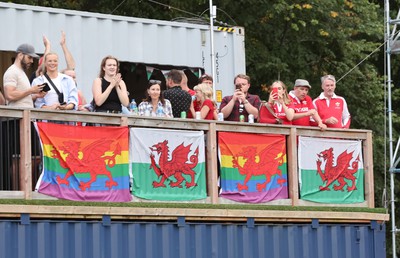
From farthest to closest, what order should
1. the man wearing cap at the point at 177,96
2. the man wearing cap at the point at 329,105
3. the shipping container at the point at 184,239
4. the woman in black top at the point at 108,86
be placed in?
the man wearing cap at the point at 329,105, the man wearing cap at the point at 177,96, the woman in black top at the point at 108,86, the shipping container at the point at 184,239

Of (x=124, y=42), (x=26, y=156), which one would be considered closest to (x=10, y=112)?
(x=26, y=156)

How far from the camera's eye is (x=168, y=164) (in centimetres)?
1714

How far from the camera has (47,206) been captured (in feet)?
51.2

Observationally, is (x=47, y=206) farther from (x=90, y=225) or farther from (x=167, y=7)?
(x=167, y=7)

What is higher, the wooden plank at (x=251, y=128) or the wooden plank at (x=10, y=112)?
the wooden plank at (x=10, y=112)

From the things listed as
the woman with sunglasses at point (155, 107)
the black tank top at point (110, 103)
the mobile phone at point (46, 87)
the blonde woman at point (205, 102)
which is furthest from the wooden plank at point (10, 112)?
the blonde woman at point (205, 102)

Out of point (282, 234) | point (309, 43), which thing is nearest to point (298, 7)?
point (309, 43)

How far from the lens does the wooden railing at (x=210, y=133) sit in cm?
1566

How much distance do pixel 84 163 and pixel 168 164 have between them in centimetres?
130

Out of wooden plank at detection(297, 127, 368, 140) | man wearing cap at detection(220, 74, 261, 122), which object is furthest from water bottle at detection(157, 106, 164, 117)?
wooden plank at detection(297, 127, 368, 140)

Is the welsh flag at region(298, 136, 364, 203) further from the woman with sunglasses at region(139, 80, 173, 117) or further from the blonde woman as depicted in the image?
the woman with sunglasses at region(139, 80, 173, 117)

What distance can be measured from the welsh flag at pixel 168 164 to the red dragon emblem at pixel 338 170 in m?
2.12

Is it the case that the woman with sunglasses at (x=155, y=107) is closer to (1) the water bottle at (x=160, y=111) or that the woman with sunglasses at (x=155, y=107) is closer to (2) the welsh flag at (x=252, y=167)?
(1) the water bottle at (x=160, y=111)

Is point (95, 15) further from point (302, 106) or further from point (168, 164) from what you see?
point (168, 164)
